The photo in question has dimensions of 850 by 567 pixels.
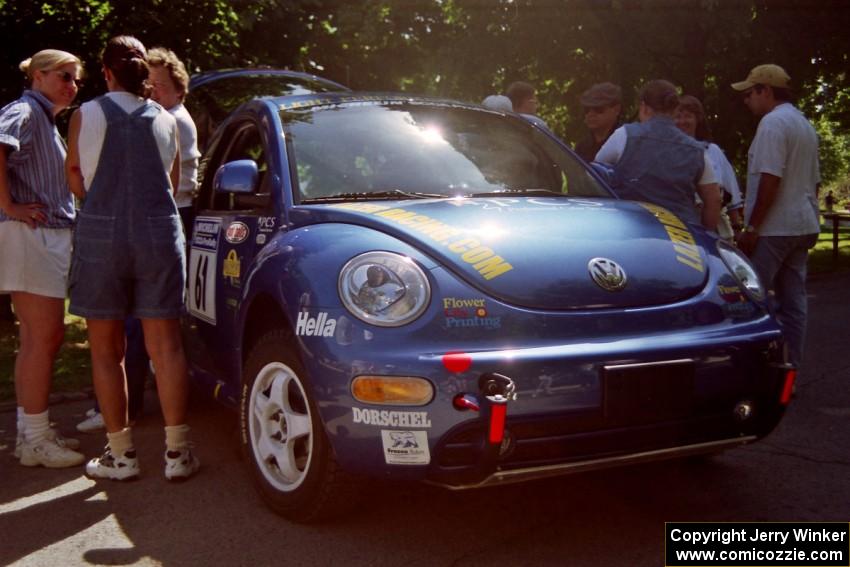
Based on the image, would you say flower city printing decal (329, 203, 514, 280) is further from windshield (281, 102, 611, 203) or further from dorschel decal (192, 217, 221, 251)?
dorschel decal (192, 217, 221, 251)

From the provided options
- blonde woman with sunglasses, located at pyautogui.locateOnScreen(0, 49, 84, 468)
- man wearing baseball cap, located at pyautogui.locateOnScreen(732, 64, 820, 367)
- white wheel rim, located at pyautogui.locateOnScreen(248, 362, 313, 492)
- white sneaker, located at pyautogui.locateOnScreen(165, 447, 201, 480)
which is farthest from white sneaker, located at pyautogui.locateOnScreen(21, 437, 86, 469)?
man wearing baseball cap, located at pyautogui.locateOnScreen(732, 64, 820, 367)

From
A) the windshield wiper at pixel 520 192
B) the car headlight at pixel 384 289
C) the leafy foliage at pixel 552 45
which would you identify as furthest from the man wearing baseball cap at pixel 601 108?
the leafy foliage at pixel 552 45

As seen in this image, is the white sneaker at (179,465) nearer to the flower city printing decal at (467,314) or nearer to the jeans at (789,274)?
the flower city printing decal at (467,314)

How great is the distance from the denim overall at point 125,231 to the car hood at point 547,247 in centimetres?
70

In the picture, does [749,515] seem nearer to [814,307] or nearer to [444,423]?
[444,423]

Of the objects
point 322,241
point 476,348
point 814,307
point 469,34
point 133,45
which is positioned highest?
point 469,34

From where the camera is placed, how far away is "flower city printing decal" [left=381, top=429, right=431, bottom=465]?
325cm

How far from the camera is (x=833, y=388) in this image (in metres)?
6.20

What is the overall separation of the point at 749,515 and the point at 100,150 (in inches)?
119

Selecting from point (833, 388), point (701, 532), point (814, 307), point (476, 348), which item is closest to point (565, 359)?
point (476, 348)

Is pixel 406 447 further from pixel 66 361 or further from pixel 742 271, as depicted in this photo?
pixel 66 361

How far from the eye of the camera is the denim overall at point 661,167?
531 centimetres

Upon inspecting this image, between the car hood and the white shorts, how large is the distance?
4.92 feet

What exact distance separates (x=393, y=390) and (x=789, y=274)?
377 centimetres
